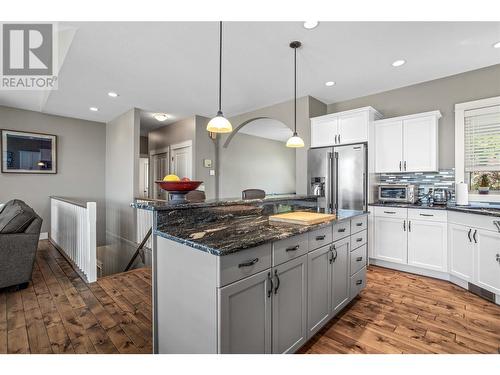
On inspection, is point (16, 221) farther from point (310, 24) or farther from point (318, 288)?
point (310, 24)

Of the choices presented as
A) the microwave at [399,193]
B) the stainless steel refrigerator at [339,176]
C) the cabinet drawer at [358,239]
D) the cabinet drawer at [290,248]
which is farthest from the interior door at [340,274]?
the microwave at [399,193]

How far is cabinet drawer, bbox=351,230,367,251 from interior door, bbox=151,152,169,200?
4.87m

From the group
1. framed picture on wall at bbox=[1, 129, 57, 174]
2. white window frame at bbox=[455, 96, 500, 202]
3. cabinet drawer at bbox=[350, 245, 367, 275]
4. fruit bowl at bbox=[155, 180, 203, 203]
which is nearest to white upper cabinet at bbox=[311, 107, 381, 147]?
white window frame at bbox=[455, 96, 500, 202]

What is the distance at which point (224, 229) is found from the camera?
5.41ft

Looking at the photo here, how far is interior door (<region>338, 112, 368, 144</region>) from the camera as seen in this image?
11.3ft

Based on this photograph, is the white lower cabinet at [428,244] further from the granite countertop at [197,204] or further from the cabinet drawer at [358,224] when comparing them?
the granite countertop at [197,204]

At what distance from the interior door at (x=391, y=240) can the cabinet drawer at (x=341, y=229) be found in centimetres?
149

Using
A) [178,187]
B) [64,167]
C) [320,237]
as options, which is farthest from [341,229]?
[64,167]

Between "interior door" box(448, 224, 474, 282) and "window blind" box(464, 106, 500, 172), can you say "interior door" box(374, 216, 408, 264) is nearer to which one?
"interior door" box(448, 224, 474, 282)

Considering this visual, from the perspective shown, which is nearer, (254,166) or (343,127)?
(343,127)

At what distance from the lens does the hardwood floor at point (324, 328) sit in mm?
1744

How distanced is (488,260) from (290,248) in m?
2.37

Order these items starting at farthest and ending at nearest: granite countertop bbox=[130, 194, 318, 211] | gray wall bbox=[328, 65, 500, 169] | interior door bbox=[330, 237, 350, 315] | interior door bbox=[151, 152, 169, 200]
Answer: interior door bbox=[151, 152, 169, 200] < gray wall bbox=[328, 65, 500, 169] < interior door bbox=[330, 237, 350, 315] < granite countertop bbox=[130, 194, 318, 211]
